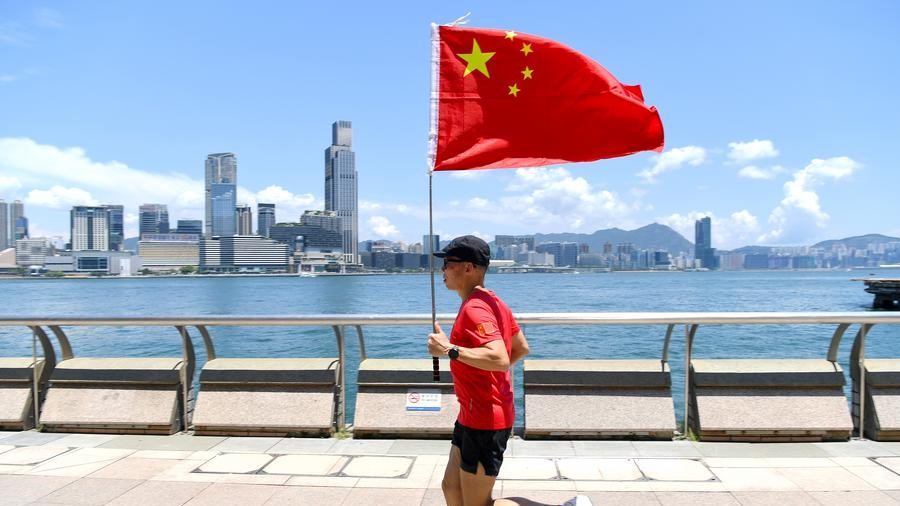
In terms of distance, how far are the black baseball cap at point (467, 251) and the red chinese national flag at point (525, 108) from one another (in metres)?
1.12

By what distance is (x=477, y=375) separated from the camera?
121 inches

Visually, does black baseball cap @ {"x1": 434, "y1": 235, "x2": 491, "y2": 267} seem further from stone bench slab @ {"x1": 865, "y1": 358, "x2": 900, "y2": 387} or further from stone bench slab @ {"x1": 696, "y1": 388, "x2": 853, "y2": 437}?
stone bench slab @ {"x1": 865, "y1": 358, "x2": 900, "y2": 387}

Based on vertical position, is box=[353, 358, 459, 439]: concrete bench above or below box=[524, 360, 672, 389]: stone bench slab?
below

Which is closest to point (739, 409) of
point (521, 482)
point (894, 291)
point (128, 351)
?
point (521, 482)

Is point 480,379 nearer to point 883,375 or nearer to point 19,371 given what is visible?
point 883,375

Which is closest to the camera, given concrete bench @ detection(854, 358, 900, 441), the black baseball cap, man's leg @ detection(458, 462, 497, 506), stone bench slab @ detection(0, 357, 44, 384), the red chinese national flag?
man's leg @ detection(458, 462, 497, 506)

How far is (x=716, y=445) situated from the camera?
5.61 m

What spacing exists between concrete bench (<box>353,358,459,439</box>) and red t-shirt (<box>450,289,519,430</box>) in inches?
111

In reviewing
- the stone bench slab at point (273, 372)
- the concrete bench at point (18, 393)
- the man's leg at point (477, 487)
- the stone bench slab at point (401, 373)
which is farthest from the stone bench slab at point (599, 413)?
the concrete bench at point (18, 393)

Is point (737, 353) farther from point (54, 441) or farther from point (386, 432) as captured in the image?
point (54, 441)

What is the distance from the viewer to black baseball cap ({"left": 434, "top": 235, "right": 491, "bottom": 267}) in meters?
3.24

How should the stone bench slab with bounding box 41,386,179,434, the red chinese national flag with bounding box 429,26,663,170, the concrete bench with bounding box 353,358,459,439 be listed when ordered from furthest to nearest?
the stone bench slab with bounding box 41,386,179,434 → the concrete bench with bounding box 353,358,459,439 → the red chinese national flag with bounding box 429,26,663,170

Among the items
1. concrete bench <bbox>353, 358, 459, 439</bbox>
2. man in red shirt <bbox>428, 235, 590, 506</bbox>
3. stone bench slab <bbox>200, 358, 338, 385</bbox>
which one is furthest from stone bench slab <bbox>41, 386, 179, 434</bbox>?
man in red shirt <bbox>428, 235, 590, 506</bbox>

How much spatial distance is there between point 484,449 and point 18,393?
5.73 meters
